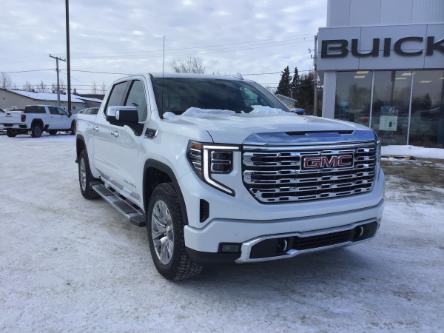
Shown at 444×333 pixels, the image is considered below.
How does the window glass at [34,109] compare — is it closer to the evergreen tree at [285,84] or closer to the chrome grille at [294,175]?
the chrome grille at [294,175]

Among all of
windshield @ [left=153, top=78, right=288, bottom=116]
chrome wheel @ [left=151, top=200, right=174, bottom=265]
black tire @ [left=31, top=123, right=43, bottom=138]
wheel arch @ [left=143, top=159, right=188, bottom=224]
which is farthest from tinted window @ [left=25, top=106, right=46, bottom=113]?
chrome wheel @ [left=151, top=200, right=174, bottom=265]

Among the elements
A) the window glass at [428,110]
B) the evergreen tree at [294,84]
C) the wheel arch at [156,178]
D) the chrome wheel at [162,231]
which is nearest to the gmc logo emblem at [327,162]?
the wheel arch at [156,178]

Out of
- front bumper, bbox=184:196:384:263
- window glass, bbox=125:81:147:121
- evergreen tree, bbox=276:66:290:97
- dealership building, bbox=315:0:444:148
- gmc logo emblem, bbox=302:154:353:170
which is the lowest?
A: front bumper, bbox=184:196:384:263

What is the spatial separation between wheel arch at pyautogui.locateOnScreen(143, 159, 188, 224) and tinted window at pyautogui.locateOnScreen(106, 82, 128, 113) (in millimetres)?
1662

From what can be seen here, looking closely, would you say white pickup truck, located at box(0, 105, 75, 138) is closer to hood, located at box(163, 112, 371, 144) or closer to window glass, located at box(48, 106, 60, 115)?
window glass, located at box(48, 106, 60, 115)

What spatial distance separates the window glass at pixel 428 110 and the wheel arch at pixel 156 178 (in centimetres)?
1418

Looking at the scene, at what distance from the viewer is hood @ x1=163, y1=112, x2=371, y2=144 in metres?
3.26

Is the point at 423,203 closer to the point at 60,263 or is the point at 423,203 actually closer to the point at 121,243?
the point at 121,243

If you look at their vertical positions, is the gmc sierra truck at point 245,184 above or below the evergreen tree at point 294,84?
below

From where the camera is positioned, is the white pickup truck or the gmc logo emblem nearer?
the gmc logo emblem

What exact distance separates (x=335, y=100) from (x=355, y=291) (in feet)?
45.9

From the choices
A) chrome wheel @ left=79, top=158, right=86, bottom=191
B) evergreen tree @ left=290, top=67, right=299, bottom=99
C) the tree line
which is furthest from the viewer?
evergreen tree @ left=290, top=67, right=299, bottom=99

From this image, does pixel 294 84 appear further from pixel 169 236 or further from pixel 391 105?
pixel 169 236

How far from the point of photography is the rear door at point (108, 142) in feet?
17.5
